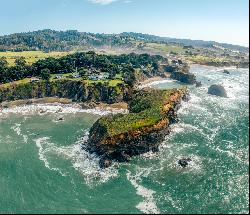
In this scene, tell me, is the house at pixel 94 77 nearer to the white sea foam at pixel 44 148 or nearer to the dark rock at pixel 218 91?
the dark rock at pixel 218 91

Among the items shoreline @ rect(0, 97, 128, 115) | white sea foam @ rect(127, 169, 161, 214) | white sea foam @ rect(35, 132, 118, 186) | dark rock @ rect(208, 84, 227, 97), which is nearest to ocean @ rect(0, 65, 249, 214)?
white sea foam @ rect(35, 132, 118, 186)

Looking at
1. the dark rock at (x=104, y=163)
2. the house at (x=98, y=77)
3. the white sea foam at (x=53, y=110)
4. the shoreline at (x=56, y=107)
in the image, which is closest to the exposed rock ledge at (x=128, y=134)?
the dark rock at (x=104, y=163)

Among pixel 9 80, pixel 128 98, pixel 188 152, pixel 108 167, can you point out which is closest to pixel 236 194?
pixel 188 152

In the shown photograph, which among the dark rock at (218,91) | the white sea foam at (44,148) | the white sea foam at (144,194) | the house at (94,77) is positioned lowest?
the white sea foam at (44,148)

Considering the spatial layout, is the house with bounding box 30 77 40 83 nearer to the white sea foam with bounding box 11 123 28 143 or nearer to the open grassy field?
the open grassy field

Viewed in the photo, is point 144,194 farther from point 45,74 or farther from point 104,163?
point 45,74

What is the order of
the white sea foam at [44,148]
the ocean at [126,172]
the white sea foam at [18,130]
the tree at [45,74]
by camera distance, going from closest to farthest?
the ocean at [126,172] < the white sea foam at [44,148] < the white sea foam at [18,130] < the tree at [45,74]
